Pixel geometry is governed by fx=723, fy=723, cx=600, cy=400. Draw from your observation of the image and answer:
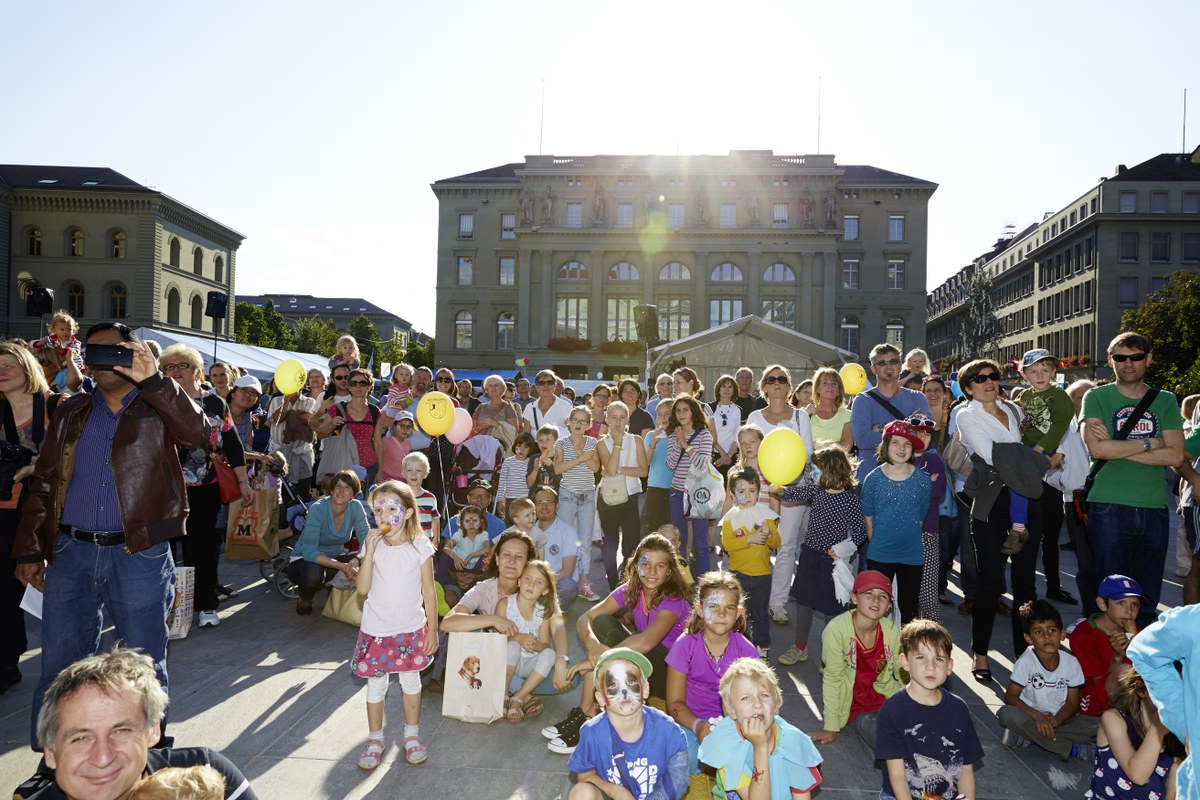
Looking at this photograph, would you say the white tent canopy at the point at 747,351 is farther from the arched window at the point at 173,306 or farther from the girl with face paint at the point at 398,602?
the arched window at the point at 173,306

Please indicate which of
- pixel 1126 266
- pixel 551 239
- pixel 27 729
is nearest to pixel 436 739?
pixel 27 729

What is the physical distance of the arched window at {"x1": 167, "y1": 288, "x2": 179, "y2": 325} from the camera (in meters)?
51.6

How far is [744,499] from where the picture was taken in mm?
5793

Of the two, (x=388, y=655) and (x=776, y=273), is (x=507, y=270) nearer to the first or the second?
(x=776, y=273)

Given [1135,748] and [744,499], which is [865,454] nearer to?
[744,499]

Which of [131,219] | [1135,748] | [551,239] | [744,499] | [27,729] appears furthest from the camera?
[551,239]

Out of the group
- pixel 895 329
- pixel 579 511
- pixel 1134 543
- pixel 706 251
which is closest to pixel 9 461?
pixel 579 511

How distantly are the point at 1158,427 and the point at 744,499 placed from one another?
2.73 m

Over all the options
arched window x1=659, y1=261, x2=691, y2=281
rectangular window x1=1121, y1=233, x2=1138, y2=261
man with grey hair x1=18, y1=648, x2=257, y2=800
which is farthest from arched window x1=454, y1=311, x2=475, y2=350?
man with grey hair x1=18, y1=648, x2=257, y2=800

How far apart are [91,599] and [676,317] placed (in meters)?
50.6

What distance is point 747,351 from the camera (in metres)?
20.3

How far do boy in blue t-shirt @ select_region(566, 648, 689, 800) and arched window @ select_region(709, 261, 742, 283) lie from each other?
50989 mm

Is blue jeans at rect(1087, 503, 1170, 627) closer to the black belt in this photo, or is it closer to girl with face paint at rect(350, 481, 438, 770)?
girl with face paint at rect(350, 481, 438, 770)

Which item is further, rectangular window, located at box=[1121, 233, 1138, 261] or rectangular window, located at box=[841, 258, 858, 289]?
rectangular window, located at box=[841, 258, 858, 289]
